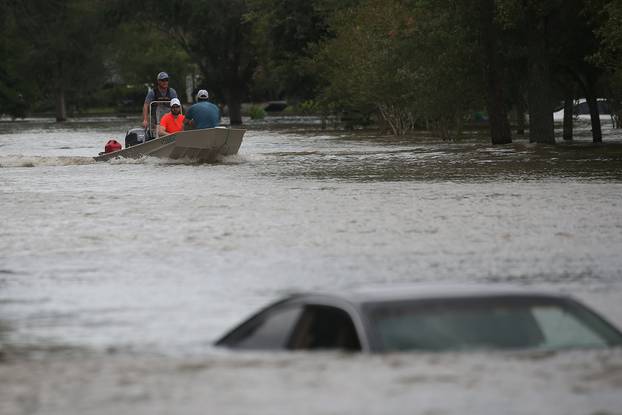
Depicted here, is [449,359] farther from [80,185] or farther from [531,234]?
[80,185]

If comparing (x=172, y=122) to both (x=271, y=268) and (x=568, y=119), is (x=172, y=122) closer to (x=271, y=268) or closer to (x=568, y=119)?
(x=271, y=268)

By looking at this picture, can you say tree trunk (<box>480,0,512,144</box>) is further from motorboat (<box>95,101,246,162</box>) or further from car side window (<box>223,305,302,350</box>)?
car side window (<box>223,305,302,350</box>)

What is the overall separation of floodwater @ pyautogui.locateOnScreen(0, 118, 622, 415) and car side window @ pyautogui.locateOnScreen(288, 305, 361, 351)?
90 millimetres

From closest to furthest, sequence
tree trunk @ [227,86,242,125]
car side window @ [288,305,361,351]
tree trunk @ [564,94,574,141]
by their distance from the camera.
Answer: car side window @ [288,305,361,351] → tree trunk @ [564,94,574,141] → tree trunk @ [227,86,242,125]

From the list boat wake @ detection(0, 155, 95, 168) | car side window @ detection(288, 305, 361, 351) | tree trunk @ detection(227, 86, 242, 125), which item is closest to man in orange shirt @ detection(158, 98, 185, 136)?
boat wake @ detection(0, 155, 95, 168)

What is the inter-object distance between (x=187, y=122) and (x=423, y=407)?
32.3m

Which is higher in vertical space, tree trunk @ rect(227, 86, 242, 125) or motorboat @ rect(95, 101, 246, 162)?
motorboat @ rect(95, 101, 246, 162)

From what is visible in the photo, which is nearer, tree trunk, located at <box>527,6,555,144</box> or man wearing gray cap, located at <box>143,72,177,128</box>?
man wearing gray cap, located at <box>143,72,177,128</box>

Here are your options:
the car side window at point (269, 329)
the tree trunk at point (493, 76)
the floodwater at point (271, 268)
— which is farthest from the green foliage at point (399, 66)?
the car side window at point (269, 329)

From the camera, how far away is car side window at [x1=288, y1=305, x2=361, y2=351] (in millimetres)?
7998

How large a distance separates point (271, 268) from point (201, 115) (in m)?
23.4

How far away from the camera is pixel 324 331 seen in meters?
8.28

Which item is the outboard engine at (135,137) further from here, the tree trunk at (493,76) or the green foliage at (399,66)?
the tree trunk at (493,76)

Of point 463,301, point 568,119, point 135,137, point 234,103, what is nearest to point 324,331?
point 463,301
